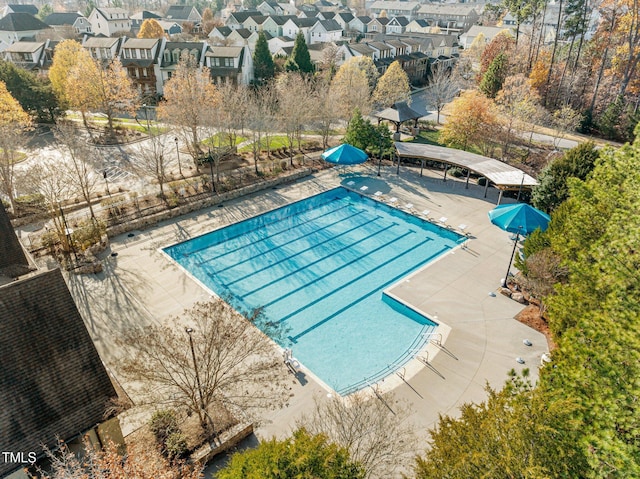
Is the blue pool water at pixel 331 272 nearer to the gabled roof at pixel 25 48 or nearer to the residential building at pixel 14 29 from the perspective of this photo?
the gabled roof at pixel 25 48

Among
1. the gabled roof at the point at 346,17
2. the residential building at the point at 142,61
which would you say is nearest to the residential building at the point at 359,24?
the gabled roof at the point at 346,17

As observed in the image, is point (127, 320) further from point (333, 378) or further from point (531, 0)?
point (531, 0)

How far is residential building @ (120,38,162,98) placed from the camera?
184 ft

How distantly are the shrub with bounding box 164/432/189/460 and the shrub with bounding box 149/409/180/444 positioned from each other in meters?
0.21

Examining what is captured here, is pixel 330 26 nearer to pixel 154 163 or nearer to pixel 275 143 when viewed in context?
pixel 275 143

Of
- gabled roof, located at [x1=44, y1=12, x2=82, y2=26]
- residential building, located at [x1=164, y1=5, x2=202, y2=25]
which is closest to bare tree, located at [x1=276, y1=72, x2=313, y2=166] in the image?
gabled roof, located at [x1=44, y1=12, x2=82, y2=26]

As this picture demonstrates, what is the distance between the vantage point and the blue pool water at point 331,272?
1912 centimetres

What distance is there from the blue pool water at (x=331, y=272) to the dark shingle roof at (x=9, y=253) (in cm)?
735

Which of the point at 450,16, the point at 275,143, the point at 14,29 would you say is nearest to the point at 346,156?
the point at 275,143

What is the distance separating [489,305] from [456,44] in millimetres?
86823

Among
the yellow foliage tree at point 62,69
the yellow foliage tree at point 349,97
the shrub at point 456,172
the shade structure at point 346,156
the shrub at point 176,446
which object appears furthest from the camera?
the yellow foliage tree at point 62,69

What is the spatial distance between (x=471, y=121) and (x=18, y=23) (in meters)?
86.0

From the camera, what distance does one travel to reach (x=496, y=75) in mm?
52375

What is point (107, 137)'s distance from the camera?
42.6m
